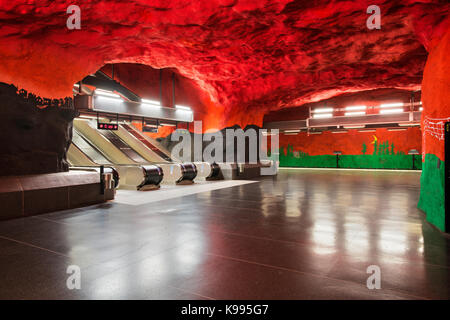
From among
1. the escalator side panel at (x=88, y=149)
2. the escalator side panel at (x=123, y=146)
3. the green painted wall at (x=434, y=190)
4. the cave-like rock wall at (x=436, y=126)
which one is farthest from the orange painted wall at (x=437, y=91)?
the escalator side panel at (x=123, y=146)

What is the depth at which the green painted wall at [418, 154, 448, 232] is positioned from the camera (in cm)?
428

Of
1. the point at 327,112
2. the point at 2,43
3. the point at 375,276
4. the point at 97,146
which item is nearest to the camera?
the point at 375,276

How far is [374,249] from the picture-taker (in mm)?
3404

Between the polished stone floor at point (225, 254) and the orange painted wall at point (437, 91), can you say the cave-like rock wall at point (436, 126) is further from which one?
the polished stone floor at point (225, 254)

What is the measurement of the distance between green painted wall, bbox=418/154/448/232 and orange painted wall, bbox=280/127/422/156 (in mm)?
13483

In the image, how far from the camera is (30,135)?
599 cm

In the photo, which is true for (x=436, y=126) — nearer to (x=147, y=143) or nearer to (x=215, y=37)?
(x=215, y=37)

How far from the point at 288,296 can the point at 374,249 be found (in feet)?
5.68

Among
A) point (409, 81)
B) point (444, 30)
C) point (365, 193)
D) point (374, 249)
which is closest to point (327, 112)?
point (409, 81)

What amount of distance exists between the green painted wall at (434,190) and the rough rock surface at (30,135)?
7.68 meters

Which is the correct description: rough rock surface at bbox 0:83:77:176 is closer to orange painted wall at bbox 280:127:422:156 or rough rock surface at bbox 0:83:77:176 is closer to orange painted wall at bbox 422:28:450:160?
orange painted wall at bbox 422:28:450:160

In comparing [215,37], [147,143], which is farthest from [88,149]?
[215,37]

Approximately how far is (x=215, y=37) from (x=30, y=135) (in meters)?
4.88
